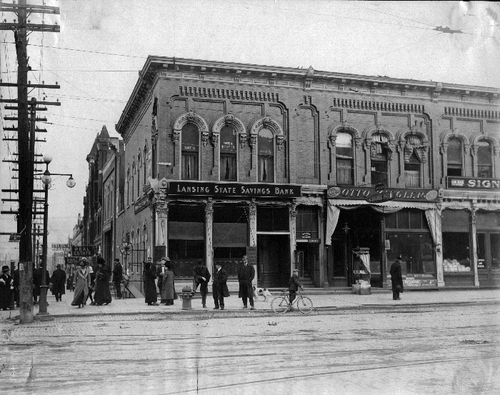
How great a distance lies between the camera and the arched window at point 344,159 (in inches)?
1112

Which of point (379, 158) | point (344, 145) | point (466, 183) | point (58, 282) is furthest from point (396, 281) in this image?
point (58, 282)

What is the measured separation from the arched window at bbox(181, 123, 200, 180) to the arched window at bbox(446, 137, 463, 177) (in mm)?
12592

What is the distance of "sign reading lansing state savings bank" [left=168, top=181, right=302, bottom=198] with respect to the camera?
82.3 feet

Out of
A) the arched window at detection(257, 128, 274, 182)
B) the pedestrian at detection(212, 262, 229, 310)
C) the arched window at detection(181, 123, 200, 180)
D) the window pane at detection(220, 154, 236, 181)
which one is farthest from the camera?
the arched window at detection(257, 128, 274, 182)

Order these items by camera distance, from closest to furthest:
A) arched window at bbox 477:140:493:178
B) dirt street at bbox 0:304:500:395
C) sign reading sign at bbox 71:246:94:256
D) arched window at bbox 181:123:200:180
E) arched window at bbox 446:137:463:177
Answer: dirt street at bbox 0:304:500:395 → arched window at bbox 181:123:200:180 → arched window at bbox 446:137:463:177 → arched window at bbox 477:140:493:178 → sign reading sign at bbox 71:246:94:256

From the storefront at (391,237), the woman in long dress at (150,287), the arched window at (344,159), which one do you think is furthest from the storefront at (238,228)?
the woman in long dress at (150,287)

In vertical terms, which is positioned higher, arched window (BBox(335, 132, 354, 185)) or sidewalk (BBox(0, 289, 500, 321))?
arched window (BBox(335, 132, 354, 185))

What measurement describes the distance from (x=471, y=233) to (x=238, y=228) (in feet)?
38.4

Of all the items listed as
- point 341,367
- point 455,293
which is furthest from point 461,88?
point 341,367

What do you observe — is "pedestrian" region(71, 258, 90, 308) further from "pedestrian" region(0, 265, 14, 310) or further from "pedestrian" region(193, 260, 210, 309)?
"pedestrian" region(193, 260, 210, 309)

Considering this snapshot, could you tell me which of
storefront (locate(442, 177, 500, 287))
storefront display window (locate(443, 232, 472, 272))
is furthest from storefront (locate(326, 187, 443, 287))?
storefront (locate(442, 177, 500, 287))

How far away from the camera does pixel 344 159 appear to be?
28.3m

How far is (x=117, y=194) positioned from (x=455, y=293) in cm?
2269

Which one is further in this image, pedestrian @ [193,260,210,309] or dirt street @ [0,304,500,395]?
pedestrian @ [193,260,210,309]
